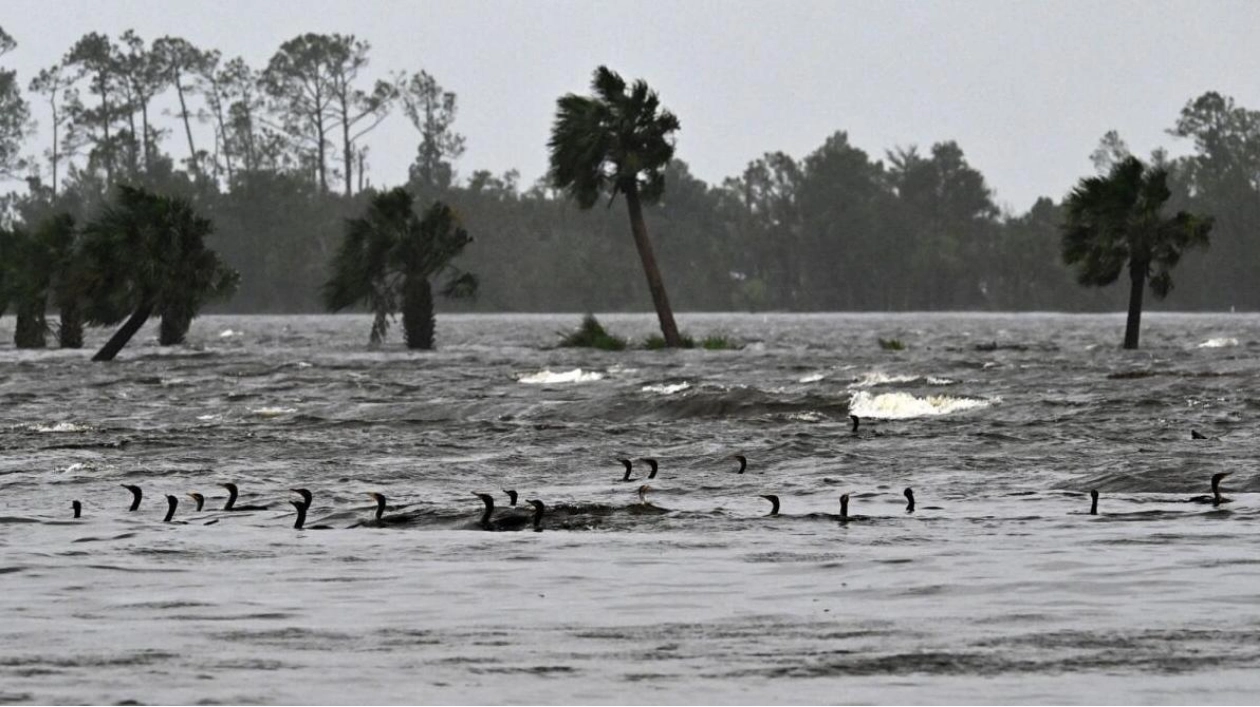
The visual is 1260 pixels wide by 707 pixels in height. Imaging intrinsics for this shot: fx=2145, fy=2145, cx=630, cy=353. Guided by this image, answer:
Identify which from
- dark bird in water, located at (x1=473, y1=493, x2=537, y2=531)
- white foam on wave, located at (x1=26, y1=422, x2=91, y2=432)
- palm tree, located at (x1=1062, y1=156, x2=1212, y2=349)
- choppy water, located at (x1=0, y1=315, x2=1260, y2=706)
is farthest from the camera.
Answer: palm tree, located at (x1=1062, y1=156, x2=1212, y2=349)

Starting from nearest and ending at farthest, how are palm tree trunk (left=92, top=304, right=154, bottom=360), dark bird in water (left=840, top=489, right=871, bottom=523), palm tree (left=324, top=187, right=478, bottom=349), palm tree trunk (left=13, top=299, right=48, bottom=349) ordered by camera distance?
1. dark bird in water (left=840, top=489, right=871, bottom=523)
2. palm tree trunk (left=92, top=304, right=154, bottom=360)
3. palm tree (left=324, top=187, right=478, bottom=349)
4. palm tree trunk (left=13, top=299, right=48, bottom=349)

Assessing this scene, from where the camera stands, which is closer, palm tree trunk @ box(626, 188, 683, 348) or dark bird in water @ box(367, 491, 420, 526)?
dark bird in water @ box(367, 491, 420, 526)

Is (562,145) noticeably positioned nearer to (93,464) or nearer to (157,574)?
(93,464)

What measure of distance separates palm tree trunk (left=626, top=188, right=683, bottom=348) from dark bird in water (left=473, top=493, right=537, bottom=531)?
37392 millimetres

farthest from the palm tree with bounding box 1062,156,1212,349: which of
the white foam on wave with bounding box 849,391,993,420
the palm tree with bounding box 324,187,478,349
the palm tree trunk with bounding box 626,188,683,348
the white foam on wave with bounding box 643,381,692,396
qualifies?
the white foam on wave with bounding box 849,391,993,420

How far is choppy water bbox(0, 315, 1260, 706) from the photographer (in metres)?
8.46

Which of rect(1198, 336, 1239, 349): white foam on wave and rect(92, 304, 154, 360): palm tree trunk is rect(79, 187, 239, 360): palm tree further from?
rect(1198, 336, 1239, 349): white foam on wave

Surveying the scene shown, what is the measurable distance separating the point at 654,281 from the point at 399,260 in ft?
22.5

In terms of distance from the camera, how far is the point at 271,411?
27.8m

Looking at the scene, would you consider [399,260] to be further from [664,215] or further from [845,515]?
[664,215]

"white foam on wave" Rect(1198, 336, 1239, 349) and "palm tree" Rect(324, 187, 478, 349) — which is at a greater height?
"palm tree" Rect(324, 187, 478, 349)

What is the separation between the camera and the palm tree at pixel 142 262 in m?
44.8

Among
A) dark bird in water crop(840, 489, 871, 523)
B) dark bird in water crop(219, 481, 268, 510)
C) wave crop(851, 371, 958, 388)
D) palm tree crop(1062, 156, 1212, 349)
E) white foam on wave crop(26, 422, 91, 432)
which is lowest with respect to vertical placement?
white foam on wave crop(26, 422, 91, 432)

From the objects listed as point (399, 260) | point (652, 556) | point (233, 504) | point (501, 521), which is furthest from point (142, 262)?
point (652, 556)
